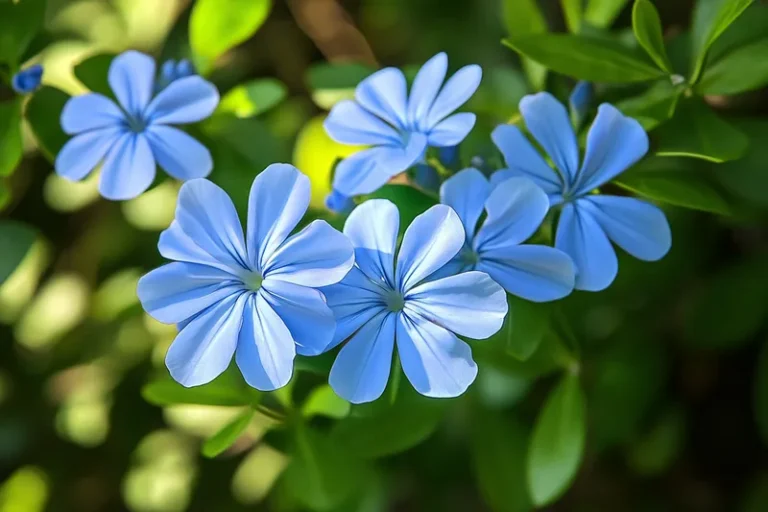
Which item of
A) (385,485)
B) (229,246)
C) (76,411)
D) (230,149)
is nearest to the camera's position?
(229,246)

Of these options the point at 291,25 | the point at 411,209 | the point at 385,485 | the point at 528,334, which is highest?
the point at 291,25

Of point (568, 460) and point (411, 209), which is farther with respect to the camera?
point (568, 460)

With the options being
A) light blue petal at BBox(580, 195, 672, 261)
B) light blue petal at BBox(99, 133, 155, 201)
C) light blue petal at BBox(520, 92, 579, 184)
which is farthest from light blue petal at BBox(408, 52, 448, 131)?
light blue petal at BBox(99, 133, 155, 201)

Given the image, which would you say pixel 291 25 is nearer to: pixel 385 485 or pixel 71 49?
pixel 71 49

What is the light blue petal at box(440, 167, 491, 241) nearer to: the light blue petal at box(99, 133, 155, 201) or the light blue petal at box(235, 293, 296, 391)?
the light blue petal at box(235, 293, 296, 391)

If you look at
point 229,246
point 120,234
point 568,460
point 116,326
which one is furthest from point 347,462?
point 120,234

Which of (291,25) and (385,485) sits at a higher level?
(291,25)

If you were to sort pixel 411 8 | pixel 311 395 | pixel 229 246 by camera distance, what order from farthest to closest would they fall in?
pixel 411 8 → pixel 311 395 → pixel 229 246
